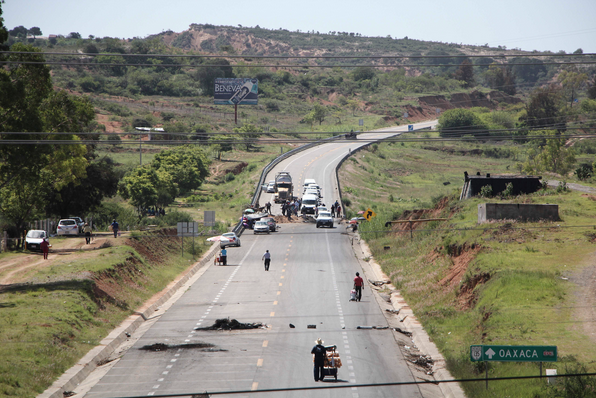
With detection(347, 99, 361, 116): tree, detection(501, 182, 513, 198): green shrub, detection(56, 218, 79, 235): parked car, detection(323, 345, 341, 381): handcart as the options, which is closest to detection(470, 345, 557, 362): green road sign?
detection(323, 345, 341, 381): handcart

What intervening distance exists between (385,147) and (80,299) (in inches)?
4505

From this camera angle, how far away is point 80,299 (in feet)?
95.6

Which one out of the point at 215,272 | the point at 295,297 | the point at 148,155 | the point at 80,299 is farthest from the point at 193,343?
the point at 148,155

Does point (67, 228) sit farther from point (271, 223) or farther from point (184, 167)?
point (184, 167)

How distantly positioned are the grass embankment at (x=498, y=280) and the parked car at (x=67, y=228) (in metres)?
26.4

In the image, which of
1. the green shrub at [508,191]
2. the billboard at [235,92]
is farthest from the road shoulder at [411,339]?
the billboard at [235,92]

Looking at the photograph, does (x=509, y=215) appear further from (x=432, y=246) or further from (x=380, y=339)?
A: (x=380, y=339)

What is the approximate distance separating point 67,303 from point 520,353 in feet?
67.6

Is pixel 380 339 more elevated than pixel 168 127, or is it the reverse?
pixel 168 127

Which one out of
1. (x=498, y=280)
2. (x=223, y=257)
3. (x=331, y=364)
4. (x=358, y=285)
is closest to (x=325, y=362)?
(x=331, y=364)

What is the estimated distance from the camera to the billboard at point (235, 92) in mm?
133750

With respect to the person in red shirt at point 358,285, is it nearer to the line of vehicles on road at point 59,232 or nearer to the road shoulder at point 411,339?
the road shoulder at point 411,339

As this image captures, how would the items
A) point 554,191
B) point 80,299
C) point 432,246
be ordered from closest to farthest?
point 80,299 < point 432,246 < point 554,191

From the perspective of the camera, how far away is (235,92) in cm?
13500
